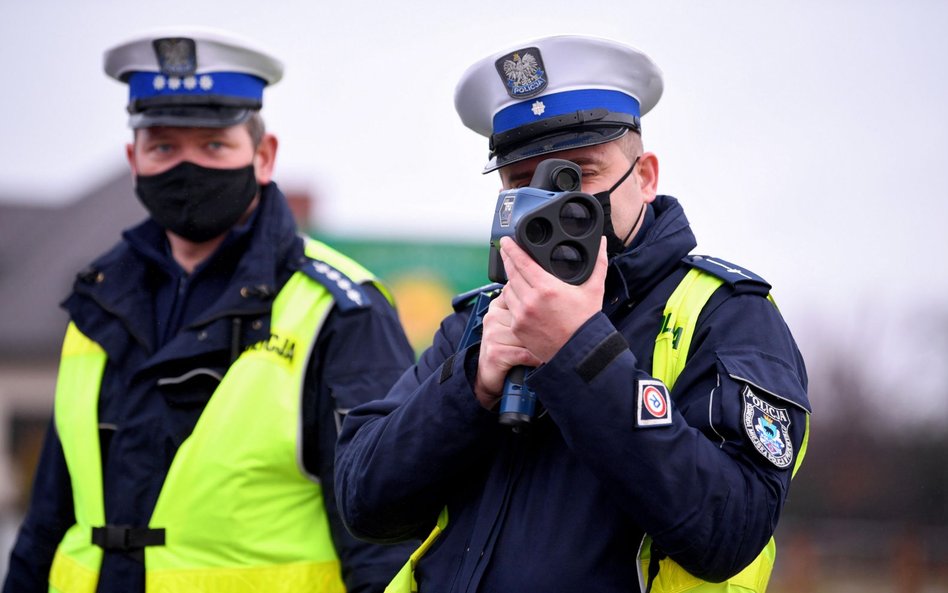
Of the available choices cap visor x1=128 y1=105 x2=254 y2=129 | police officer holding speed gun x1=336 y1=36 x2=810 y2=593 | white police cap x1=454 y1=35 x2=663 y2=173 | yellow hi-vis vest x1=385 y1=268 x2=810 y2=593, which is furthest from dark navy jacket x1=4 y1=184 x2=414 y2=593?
yellow hi-vis vest x1=385 y1=268 x2=810 y2=593

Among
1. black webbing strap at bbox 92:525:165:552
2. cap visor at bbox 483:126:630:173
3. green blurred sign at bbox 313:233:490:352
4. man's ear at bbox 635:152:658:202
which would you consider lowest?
green blurred sign at bbox 313:233:490:352

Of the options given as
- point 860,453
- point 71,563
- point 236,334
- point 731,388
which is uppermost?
point 731,388

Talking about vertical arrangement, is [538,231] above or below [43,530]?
above

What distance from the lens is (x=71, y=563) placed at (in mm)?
3645

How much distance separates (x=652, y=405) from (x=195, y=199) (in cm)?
204

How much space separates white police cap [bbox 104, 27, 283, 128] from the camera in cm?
387

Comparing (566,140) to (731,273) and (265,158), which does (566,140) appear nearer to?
(731,273)

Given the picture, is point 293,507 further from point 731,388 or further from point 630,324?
point 731,388

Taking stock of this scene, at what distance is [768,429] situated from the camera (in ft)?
7.61

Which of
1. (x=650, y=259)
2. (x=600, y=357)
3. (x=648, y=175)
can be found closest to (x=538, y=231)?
(x=600, y=357)

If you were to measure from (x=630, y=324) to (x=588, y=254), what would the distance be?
308mm

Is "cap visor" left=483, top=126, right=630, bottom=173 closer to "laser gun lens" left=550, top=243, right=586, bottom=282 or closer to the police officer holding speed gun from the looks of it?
the police officer holding speed gun

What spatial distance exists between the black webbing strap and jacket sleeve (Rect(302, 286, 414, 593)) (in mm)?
451

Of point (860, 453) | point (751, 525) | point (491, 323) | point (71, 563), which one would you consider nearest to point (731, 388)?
point (751, 525)
